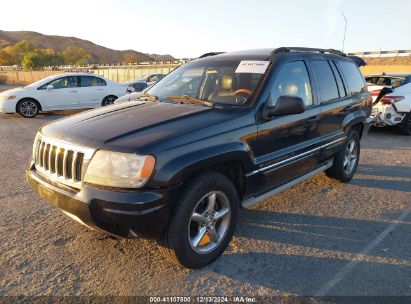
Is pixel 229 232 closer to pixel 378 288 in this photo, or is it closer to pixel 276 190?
pixel 276 190

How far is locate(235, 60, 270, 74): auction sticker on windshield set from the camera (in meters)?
3.53

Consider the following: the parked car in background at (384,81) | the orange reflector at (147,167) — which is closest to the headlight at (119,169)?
the orange reflector at (147,167)

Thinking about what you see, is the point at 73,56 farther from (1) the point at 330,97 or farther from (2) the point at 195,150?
(2) the point at 195,150

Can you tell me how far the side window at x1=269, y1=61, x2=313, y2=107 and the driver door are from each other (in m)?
10.2

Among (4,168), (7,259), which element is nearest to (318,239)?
(7,259)

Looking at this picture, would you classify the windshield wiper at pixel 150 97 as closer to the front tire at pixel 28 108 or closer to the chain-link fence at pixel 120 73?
the front tire at pixel 28 108

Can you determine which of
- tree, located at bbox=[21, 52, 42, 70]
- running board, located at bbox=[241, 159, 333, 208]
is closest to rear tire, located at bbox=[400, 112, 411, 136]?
running board, located at bbox=[241, 159, 333, 208]

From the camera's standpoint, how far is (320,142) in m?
4.22

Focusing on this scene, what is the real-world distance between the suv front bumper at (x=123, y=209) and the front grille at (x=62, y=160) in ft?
0.36

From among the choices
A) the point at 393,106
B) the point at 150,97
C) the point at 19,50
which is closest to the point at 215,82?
the point at 150,97

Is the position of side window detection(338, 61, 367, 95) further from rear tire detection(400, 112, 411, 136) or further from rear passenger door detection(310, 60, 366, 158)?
rear tire detection(400, 112, 411, 136)

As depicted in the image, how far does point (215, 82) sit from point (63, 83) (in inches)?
396

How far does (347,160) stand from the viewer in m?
5.18

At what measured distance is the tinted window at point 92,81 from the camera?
12.6 meters
